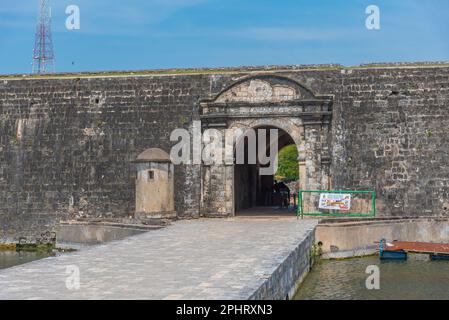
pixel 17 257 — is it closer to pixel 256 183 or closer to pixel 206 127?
pixel 206 127

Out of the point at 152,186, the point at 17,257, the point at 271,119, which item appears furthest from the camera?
the point at 271,119

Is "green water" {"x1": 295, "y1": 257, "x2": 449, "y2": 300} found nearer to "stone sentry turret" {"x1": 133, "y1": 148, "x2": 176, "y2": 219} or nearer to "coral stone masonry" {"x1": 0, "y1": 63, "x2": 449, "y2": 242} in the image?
"coral stone masonry" {"x1": 0, "y1": 63, "x2": 449, "y2": 242}

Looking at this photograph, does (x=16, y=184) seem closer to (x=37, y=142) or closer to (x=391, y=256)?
(x=37, y=142)

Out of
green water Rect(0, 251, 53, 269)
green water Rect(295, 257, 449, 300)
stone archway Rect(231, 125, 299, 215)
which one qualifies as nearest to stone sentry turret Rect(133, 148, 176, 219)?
green water Rect(0, 251, 53, 269)

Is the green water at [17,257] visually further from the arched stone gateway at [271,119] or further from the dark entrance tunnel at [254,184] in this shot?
the dark entrance tunnel at [254,184]

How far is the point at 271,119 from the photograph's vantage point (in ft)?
56.4

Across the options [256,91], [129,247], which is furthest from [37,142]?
[129,247]

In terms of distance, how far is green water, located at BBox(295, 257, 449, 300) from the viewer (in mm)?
10596

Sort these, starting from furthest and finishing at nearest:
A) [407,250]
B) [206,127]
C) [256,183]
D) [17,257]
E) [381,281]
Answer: [256,183] → [206,127] → [17,257] → [407,250] → [381,281]

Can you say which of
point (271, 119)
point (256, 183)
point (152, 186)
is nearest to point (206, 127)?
point (271, 119)

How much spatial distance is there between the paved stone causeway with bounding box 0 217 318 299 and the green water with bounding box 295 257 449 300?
2.87ft

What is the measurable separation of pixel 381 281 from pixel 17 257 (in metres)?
9.14

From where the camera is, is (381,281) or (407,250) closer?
(381,281)

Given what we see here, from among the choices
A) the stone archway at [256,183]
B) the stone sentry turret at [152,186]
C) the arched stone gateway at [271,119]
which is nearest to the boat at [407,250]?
the arched stone gateway at [271,119]
